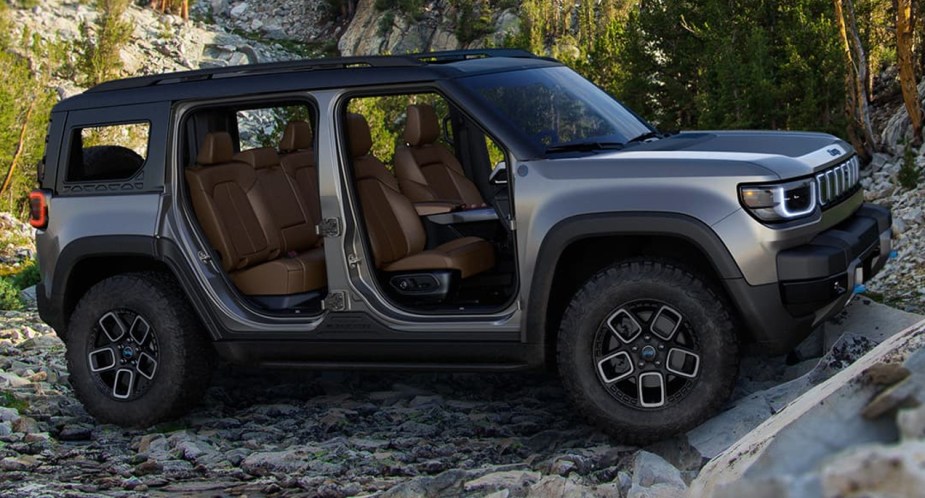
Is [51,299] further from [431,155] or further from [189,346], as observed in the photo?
[431,155]

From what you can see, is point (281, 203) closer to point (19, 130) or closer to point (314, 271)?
point (314, 271)

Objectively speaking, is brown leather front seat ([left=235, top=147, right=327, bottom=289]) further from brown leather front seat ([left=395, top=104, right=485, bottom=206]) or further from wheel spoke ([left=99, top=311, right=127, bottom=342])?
wheel spoke ([left=99, top=311, right=127, bottom=342])

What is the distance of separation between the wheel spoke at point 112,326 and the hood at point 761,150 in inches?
117

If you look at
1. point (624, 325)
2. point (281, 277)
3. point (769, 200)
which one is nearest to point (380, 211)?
point (281, 277)

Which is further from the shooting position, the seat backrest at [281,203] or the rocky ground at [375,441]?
the seat backrest at [281,203]

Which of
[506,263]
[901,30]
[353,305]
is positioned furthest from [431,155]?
[901,30]

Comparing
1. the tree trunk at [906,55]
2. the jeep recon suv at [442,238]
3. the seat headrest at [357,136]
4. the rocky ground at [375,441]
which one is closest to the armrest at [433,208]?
the jeep recon suv at [442,238]

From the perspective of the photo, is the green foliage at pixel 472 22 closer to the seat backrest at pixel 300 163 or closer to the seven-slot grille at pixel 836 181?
the seat backrest at pixel 300 163

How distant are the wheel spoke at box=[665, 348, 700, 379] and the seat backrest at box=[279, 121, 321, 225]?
257cm

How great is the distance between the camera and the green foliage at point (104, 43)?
43.1 metres

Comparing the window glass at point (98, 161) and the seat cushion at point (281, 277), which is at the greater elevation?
the window glass at point (98, 161)

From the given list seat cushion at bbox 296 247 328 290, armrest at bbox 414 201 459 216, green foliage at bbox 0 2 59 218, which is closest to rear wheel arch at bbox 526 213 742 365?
armrest at bbox 414 201 459 216

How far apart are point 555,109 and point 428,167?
4.21 feet

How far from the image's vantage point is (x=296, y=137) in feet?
23.1
